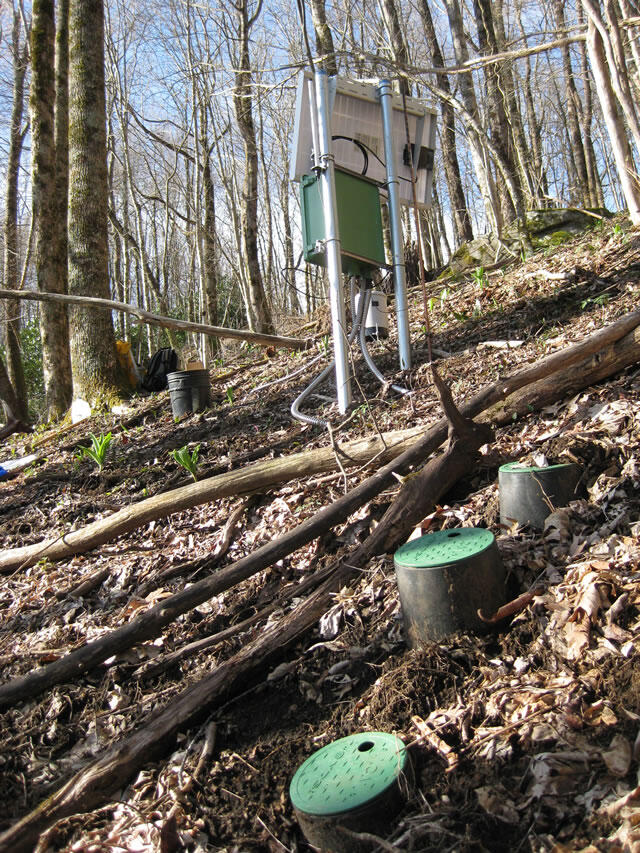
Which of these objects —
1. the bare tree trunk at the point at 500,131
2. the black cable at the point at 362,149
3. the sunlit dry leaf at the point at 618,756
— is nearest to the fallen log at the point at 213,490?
the sunlit dry leaf at the point at 618,756

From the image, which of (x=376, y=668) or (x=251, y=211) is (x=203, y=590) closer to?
(x=376, y=668)

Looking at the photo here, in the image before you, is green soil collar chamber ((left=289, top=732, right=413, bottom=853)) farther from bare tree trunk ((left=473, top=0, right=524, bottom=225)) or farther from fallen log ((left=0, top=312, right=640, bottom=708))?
bare tree trunk ((left=473, top=0, right=524, bottom=225))

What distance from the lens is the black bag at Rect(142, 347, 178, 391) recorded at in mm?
7969

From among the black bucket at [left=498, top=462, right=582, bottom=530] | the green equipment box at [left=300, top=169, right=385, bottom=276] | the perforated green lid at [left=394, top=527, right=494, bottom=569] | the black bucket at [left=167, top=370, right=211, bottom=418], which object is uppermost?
the green equipment box at [left=300, top=169, right=385, bottom=276]

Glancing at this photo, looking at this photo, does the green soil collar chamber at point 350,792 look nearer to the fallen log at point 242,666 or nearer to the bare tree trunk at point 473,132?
the fallen log at point 242,666

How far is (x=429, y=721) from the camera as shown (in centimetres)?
211

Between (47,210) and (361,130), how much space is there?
20.7 feet

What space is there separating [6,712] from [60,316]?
307 inches

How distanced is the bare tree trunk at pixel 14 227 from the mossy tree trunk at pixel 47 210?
99.5 inches

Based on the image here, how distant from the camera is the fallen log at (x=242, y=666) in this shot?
2.22 m

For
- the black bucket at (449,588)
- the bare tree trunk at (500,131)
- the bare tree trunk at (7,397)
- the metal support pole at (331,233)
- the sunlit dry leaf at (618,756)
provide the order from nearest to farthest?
the sunlit dry leaf at (618,756) → the black bucket at (449,588) → the metal support pole at (331,233) → the bare tree trunk at (500,131) → the bare tree trunk at (7,397)

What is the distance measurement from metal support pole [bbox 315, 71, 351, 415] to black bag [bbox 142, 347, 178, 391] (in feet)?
12.5

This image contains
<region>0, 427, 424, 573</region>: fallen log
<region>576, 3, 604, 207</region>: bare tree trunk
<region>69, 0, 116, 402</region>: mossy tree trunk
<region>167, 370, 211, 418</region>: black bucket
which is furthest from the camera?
<region>576, 3, 604, 207</region>: bare tree trunk

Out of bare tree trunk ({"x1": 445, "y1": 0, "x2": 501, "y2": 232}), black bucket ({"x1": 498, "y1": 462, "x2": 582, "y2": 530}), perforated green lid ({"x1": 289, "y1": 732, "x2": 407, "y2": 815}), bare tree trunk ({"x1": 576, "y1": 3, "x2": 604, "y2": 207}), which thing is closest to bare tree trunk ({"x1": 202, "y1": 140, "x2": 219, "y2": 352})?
bare tree trunk ({"x1": 445, "y1": 0, "x2": 501, "y2": 232})
